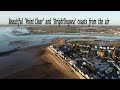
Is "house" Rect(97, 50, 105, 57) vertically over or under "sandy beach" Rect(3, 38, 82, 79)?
over

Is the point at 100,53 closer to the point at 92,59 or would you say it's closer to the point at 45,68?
the point at 92,59

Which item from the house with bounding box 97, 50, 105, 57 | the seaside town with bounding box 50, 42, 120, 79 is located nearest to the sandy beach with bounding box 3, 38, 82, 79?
the seaside town with bounding box 50, 42, 120, 79

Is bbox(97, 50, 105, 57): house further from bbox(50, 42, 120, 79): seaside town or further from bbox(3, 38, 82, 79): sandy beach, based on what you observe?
bbox(3, 38, 82, 79): sandy beach

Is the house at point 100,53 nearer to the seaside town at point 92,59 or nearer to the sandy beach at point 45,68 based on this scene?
the seaside town at point 92,59

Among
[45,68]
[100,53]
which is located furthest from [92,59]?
[45,68]
